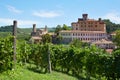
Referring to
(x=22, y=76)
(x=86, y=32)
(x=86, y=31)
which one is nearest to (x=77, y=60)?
(x=22, y=76)

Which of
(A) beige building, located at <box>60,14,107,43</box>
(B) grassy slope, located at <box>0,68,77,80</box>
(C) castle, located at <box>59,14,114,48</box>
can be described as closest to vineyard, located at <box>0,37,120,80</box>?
(B) grassy slope, located at <box>0,68,77,80</box>

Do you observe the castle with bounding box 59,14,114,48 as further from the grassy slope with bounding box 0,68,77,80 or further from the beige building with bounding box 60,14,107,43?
the grassy slope with bounding box 0,68,77,80

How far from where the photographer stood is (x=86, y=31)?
456 ft

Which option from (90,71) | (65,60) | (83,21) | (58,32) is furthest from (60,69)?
(83,21)

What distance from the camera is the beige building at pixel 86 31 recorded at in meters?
134

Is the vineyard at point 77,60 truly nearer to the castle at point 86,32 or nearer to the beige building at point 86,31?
the castle at point 86,32

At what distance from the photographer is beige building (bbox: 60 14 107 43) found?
134 meters

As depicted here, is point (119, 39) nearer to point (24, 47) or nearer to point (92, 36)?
point (92, 36)

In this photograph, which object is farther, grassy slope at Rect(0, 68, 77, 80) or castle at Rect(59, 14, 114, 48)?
castle at Rect(59, 14, 114, 48)

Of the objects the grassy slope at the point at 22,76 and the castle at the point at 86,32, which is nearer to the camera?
the grassy slope at the point at 22,76

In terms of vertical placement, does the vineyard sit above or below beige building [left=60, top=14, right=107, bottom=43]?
below

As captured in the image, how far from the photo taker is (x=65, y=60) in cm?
3183

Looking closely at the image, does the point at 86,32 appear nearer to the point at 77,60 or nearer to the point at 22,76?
the point at 77,60

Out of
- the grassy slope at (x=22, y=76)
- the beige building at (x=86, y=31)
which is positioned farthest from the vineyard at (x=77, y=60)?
the beige building at (x=86, y=31)
